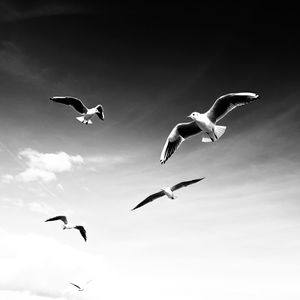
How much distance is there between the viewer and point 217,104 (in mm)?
17109

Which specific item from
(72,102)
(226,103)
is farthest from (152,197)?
(226,103)

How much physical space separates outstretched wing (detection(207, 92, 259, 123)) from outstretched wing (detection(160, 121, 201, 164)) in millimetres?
1865

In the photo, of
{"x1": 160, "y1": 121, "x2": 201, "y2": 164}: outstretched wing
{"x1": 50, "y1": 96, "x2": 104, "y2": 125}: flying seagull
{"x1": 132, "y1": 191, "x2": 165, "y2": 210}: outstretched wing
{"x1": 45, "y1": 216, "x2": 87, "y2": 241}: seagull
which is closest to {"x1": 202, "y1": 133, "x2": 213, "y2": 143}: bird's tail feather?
{"x1": 160, "y1": 121, "x2": 201, "y2": 164}: outstretched wing

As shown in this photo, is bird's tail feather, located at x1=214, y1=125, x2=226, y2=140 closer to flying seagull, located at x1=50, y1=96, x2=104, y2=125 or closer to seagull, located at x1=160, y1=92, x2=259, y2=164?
seagull, located at x1=160, y1=92, x2=259, y2=164

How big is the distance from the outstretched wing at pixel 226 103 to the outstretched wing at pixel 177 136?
1.87m

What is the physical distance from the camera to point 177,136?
64.7 ft

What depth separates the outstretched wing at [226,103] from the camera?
1627 cm

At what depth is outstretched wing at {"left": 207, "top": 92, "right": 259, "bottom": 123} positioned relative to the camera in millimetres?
16266

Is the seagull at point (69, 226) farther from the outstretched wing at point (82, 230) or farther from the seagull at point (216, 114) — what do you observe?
the seagull at point (216, 114)

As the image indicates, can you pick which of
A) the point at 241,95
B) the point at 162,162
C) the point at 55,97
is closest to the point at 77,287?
the point at 55,97

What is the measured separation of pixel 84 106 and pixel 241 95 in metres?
12.4

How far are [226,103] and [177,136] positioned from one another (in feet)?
11.8

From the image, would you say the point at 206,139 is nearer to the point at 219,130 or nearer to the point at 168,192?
the point at 219,130

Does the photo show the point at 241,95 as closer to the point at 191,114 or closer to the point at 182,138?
the point at 191,114
